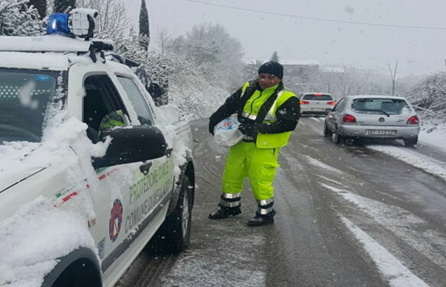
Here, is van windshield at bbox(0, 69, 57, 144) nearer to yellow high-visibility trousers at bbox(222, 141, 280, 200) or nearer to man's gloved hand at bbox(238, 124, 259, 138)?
man's gloved hand at bbox(238, 124, 259, 138)

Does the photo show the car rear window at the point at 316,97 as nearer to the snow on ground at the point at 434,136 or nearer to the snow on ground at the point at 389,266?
the snow on ground at the point at 434,136

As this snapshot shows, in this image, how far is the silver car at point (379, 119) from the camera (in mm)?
12875

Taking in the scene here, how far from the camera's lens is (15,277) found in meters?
1.66

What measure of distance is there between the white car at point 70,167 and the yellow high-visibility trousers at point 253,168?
74.2 inches

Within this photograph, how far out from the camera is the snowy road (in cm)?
416

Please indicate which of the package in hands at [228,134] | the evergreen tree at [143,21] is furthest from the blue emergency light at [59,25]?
the evergreen tree at [143,21]

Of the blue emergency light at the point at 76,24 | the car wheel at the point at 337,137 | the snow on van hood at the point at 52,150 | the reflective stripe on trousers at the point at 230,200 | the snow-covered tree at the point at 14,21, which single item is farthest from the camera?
the car wheel at the point at 337,137

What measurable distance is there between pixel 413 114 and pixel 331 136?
306 cm

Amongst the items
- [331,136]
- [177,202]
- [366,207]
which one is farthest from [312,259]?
[331,136]

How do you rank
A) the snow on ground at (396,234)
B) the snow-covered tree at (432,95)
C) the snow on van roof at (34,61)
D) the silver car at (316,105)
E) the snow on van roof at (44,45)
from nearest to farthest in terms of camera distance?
the snow on van roof at (34,61) < the snow on van roof at (44,45) < the snow on ground at (396,234) < the snow-covered tree at (432,95) < the silver car at (316,105)

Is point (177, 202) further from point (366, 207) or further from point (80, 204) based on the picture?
point (366, 207)

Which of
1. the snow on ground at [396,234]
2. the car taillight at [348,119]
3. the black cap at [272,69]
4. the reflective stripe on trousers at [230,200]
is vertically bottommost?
the snow on ground at [396,234]

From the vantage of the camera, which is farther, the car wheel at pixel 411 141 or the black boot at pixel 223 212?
the car wheel at pixel 411 141

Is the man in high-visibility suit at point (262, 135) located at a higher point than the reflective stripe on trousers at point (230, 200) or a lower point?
higher
